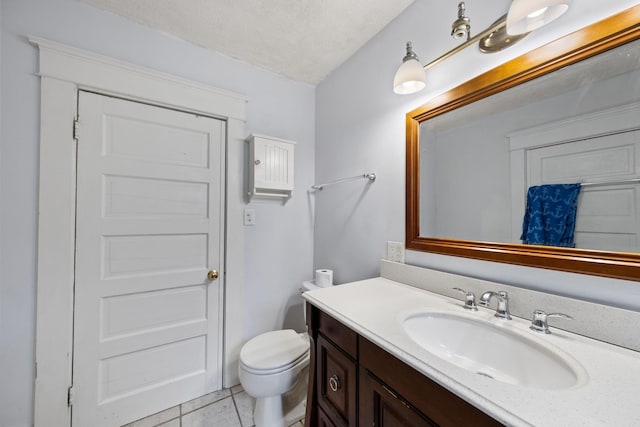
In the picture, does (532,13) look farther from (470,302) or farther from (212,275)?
(212,275)

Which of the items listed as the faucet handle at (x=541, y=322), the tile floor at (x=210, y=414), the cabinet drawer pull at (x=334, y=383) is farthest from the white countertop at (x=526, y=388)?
the tile floor at (x=210, y=414)

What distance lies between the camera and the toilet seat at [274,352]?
1238 millimetres

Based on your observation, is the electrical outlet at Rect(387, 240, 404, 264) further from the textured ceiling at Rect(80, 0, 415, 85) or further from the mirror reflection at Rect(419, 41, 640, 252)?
the textured ceiling at Rect(80, 0, 415, 85)

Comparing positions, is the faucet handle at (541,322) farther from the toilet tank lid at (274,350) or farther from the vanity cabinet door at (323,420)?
the toilet tank lid at (274,350)

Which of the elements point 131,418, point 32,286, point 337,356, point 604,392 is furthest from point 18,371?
point 604,392

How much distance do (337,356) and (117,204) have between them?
1402 millimetres

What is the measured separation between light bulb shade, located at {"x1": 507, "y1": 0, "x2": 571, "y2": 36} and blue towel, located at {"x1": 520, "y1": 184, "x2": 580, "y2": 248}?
19.9 inches

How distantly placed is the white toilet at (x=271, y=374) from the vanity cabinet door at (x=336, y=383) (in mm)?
296

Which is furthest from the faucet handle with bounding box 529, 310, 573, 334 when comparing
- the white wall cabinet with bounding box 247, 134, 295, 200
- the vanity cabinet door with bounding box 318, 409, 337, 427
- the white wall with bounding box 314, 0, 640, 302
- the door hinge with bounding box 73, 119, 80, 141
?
the door hinge with bounding box 73, 119, 80, 141

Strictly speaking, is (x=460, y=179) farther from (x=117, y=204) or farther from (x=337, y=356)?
(x=117, y=204)

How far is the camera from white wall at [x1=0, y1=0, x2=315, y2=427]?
1.14m

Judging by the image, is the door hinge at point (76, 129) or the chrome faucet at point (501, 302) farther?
the door hinge at point (76, 129)

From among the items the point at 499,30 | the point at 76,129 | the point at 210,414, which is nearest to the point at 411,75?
the point at 499,30

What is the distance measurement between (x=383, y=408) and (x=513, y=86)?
1198mm
